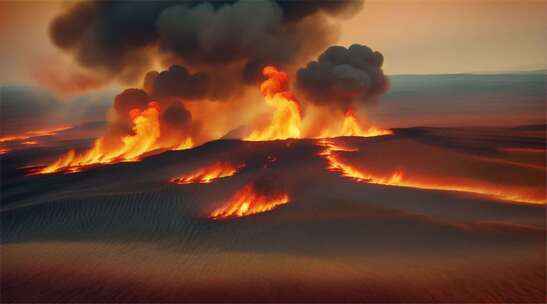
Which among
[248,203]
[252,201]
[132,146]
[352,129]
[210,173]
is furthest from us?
Answer: [352,129]

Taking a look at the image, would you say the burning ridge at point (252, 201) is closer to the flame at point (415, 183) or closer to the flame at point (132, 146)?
the flame at point (415, 183)

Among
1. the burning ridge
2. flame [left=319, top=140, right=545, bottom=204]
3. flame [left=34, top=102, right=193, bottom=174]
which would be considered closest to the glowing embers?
the burning ridge

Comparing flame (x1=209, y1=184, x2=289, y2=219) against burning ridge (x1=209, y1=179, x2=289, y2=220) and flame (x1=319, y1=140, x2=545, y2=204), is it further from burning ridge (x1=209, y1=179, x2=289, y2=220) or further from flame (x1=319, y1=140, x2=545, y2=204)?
flame (x1=319, y1=140, x2=545, y2=204)

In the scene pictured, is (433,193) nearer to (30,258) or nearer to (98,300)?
(98,300)

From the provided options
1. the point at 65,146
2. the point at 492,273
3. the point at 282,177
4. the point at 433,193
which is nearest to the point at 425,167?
the point at 433,193

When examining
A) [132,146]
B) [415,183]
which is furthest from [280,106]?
[415,183]

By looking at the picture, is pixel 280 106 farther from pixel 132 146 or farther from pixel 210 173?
pixel 132 146
